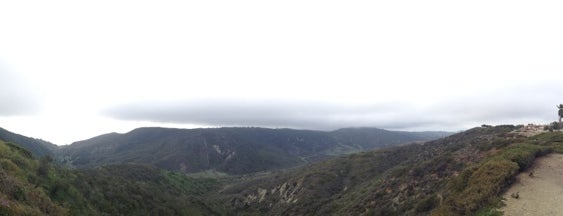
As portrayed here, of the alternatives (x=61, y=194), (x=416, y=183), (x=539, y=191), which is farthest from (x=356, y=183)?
(x=61, y=194)

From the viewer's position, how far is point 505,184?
2644 centimetres

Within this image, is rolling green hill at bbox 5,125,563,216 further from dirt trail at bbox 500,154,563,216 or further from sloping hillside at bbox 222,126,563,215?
dirt trail at bbox 500,154,563,216

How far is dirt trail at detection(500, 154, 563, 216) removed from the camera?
73.0ft

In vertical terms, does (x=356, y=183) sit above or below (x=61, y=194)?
below

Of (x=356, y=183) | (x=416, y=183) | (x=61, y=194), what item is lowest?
(x=356, y=183)

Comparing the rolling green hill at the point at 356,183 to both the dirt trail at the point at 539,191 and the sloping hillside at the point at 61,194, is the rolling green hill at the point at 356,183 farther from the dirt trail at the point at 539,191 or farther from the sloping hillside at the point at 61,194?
the dirt trail at the point at 539,191

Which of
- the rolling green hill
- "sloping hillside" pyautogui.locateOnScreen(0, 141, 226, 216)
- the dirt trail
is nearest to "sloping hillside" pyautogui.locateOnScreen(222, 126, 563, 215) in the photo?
the rolling green hill

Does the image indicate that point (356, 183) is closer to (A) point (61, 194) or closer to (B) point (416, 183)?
(B) point (416, 183)

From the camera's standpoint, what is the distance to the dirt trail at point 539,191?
22.2 m

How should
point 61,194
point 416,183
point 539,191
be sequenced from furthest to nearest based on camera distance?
point 416,183
point 61,194
point 539,191

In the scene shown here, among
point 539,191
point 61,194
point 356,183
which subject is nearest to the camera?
point 539,191

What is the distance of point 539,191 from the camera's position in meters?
24.9

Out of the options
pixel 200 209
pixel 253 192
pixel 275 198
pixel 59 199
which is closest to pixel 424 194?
pixel 59 199

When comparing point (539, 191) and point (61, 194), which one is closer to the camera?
point (539, 191)
